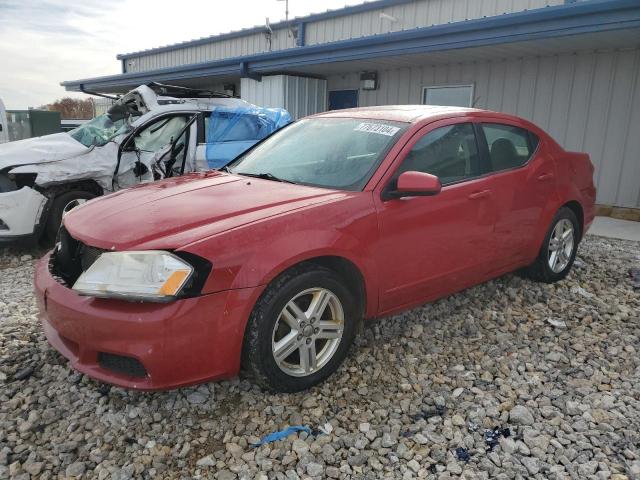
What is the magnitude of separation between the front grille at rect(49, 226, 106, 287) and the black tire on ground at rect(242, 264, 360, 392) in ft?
3.18

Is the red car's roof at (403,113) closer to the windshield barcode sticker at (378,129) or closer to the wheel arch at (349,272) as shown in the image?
the windshield barcode sticker at (378,129)

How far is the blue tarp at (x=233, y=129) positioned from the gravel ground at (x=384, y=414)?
3762mm

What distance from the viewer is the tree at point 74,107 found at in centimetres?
3397

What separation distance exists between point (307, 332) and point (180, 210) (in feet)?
3.22

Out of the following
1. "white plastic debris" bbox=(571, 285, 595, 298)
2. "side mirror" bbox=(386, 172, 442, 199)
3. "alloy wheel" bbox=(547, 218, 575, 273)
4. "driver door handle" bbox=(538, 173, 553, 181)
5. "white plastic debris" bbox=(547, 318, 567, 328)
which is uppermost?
"side mirror" bbox=(386, 172, 442, 199)

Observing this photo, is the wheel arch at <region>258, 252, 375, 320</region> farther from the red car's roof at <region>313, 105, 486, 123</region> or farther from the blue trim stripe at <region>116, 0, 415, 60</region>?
the blue trim stripe at <region>116, 0, 415, 60</region>

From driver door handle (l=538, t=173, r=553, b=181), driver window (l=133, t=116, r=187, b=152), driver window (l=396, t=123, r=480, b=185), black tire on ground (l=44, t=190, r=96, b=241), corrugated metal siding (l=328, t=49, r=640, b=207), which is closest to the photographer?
driver window (l=396, t=123, r=480, b=185)

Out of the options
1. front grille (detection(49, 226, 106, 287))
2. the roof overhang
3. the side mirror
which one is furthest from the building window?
front grille (detection(49, 226, 106, 287))

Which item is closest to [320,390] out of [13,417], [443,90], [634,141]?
[13,417]

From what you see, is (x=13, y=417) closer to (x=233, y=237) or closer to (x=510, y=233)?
(x=233, y=237)

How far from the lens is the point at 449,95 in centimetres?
953

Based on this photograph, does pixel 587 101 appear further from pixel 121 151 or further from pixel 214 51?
pixel 214 51

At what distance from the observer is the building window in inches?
364

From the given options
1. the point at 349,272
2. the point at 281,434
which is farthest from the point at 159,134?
the point at 281,434
